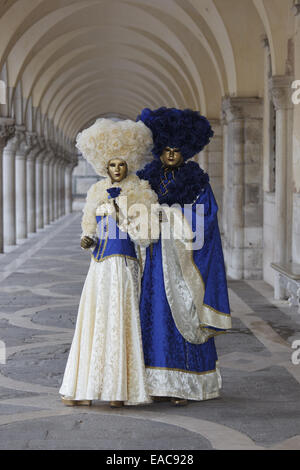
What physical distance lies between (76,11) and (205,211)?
13554mm

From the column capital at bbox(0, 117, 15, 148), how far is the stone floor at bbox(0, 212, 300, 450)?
6.92m

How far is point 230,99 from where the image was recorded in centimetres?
1326

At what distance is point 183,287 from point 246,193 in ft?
27.2

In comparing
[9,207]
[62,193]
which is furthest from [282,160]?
[62,193]

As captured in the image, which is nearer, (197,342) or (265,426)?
(265,426)

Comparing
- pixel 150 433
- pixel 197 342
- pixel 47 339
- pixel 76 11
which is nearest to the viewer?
pixel 150 433

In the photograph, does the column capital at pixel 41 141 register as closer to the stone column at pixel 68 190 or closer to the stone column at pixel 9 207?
the stone column at pixel 9 207

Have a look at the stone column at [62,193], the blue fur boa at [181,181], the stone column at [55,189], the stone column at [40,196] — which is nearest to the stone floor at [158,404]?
the blue fur boa at [181,181]

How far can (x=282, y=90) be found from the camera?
35.2 feet

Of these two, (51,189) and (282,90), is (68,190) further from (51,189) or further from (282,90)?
(282,90)

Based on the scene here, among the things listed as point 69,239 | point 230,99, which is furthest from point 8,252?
point 230,99

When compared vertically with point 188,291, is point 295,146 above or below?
above

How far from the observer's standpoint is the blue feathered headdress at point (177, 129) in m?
5.38

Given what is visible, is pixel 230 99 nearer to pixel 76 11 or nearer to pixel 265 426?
pixel 76 11
